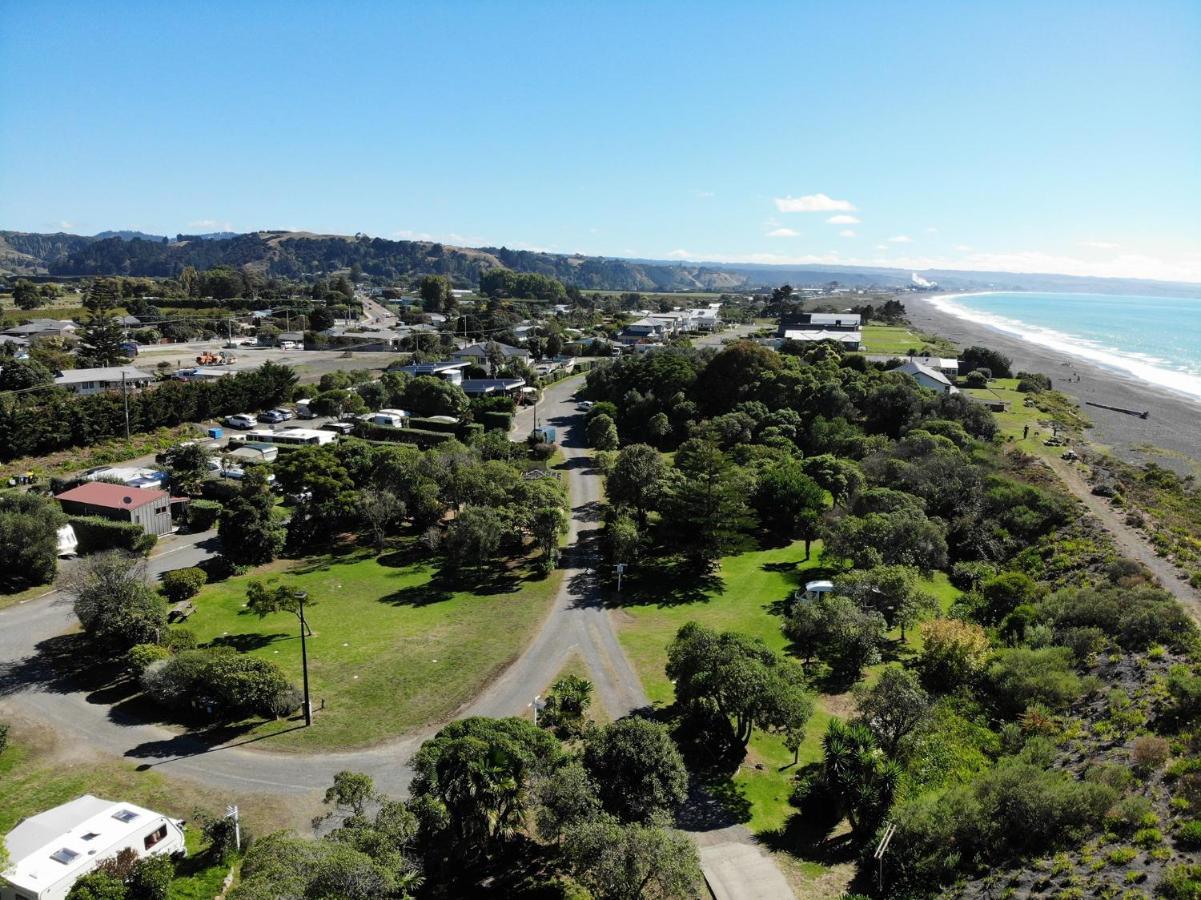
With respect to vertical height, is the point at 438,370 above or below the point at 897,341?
below

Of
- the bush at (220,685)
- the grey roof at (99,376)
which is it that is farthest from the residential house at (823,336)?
the bush at (220,685)

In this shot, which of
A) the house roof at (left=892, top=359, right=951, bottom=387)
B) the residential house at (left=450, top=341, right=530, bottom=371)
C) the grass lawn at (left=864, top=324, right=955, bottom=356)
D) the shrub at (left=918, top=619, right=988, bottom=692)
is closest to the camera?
the shrub at (left=918, top=619, right=988, bottom=692)

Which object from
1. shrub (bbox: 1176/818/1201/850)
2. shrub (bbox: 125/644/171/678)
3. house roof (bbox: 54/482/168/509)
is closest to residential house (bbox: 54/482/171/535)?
house roof (bbox: 54/482/168/509)

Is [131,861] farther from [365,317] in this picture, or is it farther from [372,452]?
[365,317]

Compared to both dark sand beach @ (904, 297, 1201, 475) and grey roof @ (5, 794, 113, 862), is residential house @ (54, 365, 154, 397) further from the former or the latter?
dark sand beach @ (904, 297, 1201, 475)

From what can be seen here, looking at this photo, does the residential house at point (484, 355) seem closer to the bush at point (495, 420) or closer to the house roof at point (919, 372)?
the bush at point (495, 420)

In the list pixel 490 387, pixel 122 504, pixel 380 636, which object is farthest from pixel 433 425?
pixel 380 636

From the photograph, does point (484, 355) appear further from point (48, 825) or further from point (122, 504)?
point (48, 825)
